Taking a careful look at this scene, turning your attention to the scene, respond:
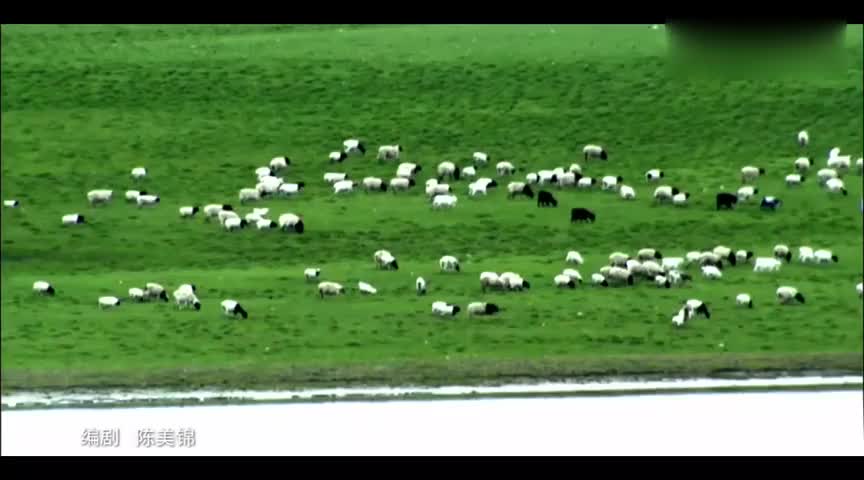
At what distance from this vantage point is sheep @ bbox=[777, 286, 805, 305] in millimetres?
33812

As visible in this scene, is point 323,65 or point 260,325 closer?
point 260,325

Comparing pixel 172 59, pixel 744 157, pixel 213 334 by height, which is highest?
pixel 172 59

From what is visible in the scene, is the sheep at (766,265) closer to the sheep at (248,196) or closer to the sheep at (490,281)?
the sheep at (490,281)

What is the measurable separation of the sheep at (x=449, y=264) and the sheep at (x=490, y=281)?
1.29m

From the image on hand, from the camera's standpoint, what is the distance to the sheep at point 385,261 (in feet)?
116

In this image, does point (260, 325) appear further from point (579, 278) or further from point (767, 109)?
point (767, 109)

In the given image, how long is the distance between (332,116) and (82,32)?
10549mm

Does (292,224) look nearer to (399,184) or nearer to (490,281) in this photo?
(399,184)

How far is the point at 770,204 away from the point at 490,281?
9.94 meters

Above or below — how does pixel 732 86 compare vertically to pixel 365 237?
above

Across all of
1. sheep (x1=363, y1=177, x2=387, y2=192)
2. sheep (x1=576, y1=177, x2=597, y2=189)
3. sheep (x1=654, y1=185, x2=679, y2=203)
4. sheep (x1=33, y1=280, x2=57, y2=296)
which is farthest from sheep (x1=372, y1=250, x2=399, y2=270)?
sheep (x1=654, y1=185, x2=679, y2=203)

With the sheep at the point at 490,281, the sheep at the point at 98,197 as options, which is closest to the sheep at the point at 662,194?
the sheep at the point at 490,281
